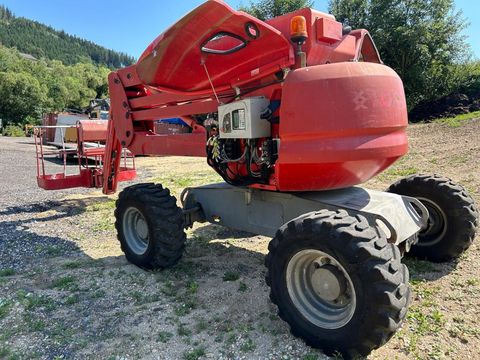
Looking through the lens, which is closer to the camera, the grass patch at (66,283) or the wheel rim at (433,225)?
the grass patch at (66,283)

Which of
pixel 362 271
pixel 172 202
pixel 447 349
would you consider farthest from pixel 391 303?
pixel 172 202

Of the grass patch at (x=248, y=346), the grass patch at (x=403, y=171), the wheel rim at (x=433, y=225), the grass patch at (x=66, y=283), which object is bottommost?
the grass patch at (x=248, y=346)

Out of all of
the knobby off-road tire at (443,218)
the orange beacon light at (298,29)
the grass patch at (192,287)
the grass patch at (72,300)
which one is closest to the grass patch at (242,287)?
the grass patch at (192,287)

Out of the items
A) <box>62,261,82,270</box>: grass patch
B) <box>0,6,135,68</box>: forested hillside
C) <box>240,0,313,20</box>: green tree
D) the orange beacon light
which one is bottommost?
<box>62,261,82,270</box>: grass patch

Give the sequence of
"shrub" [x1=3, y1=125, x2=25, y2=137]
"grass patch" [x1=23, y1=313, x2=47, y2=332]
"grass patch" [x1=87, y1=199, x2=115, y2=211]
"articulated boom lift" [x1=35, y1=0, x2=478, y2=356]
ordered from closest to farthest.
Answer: "articulated boom lift" [x1=35, y1=0, x2=478, y2=356], "grass patch" [x1=23, y1=313, x2=47, y2=332], "grass patch" [x1=87, y1=199, x2=115, y2=211], "shrub" [x1=3, y1=125, x2=25, y2=137]

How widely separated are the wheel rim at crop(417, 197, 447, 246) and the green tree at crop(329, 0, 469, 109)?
23.8 m

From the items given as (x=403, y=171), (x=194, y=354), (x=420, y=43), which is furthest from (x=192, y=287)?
(x=420, y=43)

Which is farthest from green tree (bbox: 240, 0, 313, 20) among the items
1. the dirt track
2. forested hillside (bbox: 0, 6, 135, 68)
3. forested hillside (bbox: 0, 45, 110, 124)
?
forested hillside (bbox: 0, 6, 135, 68)

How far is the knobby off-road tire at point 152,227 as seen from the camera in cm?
443

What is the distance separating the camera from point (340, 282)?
9.93 ft

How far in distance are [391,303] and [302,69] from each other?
6.17 ft

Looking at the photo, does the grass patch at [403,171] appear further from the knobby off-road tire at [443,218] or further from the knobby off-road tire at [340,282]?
the knobby off-road tire at [340,282]

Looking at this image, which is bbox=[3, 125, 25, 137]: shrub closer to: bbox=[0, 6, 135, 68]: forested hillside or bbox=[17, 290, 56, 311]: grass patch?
bbox=[17, 290, 56, 311]: grass patch

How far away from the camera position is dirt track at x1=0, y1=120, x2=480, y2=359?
3176mm
